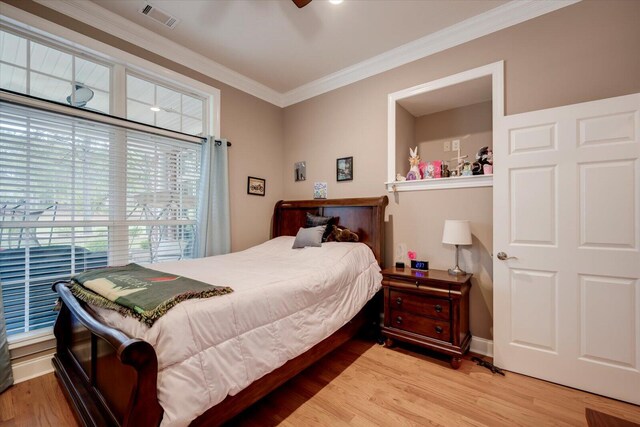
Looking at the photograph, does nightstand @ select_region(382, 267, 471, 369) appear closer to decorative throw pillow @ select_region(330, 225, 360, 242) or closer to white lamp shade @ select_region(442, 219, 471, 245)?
white lamp shade @ select_region(442, 219, 471, 245)

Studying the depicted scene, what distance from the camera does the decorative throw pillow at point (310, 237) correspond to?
2955 millimetres

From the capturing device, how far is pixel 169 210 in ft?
9.70

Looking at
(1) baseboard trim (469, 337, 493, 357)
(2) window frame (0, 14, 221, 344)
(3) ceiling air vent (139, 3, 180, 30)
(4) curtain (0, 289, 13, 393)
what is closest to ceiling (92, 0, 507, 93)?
(3) ceiling air vent (139, 3, 180, 30)

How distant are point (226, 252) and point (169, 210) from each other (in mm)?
758

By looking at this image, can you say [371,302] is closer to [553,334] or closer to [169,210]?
[553,334]

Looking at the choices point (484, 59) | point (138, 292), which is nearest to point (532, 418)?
point (138, 292)

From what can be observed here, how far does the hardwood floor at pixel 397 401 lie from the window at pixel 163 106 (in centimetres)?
235

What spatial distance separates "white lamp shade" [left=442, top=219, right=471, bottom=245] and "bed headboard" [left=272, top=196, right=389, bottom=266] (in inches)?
27.5

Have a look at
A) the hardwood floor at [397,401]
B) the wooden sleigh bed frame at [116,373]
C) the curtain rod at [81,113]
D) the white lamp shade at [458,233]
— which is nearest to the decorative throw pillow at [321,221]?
the wooden sleigh bed frame at [116,373]

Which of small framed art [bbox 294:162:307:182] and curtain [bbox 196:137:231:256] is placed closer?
curtain [bbox 196:137:231:256]

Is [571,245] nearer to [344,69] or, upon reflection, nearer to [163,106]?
[344,69]

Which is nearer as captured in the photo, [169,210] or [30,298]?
[30,298]

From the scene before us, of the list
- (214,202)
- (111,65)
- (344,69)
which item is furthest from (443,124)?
(111,65)

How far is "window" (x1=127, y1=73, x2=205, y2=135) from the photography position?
9.07ft
